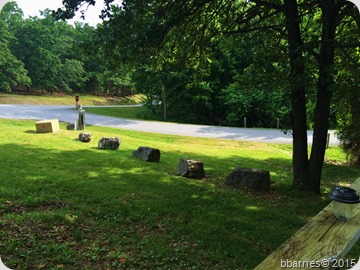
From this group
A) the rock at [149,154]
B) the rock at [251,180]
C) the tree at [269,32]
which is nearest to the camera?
the tree at [269,32]

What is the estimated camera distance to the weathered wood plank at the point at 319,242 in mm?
2064

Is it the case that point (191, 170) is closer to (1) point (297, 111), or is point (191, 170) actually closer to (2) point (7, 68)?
(1) point (297, 111)

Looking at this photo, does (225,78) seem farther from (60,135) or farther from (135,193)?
(135,193)

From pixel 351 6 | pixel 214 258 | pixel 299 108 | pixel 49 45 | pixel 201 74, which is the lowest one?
pixel 214 258

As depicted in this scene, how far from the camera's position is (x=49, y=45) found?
48.8 m

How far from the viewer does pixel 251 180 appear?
27.1 feet

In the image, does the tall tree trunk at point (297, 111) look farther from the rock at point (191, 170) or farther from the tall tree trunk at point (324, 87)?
the rock at point (191, 170)

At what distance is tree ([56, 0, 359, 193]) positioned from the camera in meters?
6.08

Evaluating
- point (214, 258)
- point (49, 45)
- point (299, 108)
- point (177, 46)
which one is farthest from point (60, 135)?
point (49, 45)

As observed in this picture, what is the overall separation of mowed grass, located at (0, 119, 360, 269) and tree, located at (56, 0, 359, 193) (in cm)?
155

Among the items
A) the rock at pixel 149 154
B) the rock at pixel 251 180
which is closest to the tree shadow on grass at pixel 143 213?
the rock at pixel 251 180

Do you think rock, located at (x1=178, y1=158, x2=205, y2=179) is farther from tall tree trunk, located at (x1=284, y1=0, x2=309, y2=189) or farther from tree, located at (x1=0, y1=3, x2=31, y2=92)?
tree, located at (x1=0, y1=3, x2=31, y2=92)

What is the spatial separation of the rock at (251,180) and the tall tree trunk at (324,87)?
49.6 inches

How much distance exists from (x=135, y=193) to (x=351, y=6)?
6115 mm
